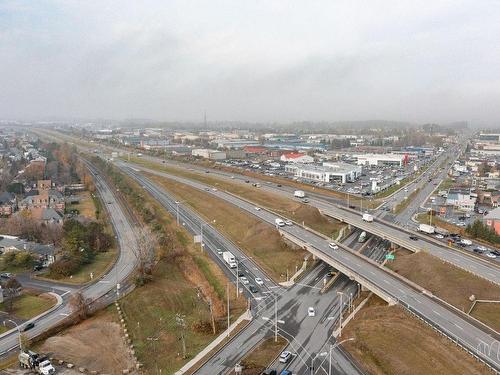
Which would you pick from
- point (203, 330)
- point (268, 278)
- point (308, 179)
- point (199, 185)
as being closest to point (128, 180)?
point (199, 185)

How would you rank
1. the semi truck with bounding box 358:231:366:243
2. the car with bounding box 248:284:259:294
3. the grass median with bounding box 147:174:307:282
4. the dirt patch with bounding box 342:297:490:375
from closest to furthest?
the dirt patch with bounding box 342:297:490:375 → the car with bounding box 248:284:259:294 → the grass median with bounding box 147:174:307:282 → the semi truck with bounding box 358:231:366:243

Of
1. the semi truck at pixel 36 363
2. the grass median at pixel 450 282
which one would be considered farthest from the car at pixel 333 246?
the semi truck at pixel 36 363

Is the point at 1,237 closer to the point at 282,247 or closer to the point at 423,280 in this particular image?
the point at 282,247

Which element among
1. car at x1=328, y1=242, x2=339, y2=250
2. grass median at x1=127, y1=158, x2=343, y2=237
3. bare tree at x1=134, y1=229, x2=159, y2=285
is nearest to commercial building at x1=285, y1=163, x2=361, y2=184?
grass median at x1=127, y1=158, x2=343, y2=237

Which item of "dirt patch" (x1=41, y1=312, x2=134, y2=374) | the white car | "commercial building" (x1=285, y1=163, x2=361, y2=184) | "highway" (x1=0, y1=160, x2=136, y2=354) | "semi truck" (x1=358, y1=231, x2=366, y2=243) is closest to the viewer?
"dirt patch" (x1=41, y1=312, x2=134, y2=374)

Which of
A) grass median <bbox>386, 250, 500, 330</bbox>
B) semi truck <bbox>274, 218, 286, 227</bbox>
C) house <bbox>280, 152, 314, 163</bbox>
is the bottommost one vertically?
grass median <bbox>386, 250, 500, 330</bbox>

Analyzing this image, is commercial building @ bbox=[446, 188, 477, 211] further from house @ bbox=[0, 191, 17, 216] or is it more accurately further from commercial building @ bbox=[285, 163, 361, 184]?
house @ bbox=[0, 191, 17, 216]
